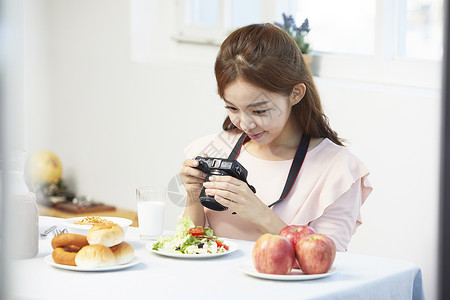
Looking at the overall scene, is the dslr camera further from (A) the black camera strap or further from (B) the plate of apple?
(B) the plate of apple

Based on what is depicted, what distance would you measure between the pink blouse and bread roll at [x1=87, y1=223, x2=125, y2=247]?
0.54 metres

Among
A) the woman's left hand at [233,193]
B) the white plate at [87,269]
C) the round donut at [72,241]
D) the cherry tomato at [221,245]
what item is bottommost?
the white plate at [87,269]

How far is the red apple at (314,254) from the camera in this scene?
3.75 ft

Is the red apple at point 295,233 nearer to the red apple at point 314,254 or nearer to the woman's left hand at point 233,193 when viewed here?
the red apple at point 314,254

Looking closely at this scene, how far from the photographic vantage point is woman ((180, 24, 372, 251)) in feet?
5.14

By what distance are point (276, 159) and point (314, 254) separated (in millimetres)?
645

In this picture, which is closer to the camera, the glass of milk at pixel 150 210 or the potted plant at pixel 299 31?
the glass of milk at pixel 150 210

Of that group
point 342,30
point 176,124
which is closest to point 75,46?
point 176,124

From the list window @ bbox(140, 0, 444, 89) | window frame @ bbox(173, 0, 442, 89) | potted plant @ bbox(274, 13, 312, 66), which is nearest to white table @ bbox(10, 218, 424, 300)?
window @ bbox(140, 0, 444, 89)

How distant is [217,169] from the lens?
150 centimetres

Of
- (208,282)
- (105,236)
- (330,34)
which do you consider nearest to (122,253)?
(105,236)

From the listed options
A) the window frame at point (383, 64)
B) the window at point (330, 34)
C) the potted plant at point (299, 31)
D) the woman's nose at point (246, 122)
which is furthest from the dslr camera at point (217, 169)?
the potted plant at point (299, 31)

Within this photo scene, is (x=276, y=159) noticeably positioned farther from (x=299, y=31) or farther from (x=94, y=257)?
(x=299, y=31)

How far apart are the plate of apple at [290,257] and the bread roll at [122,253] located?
227 mm
